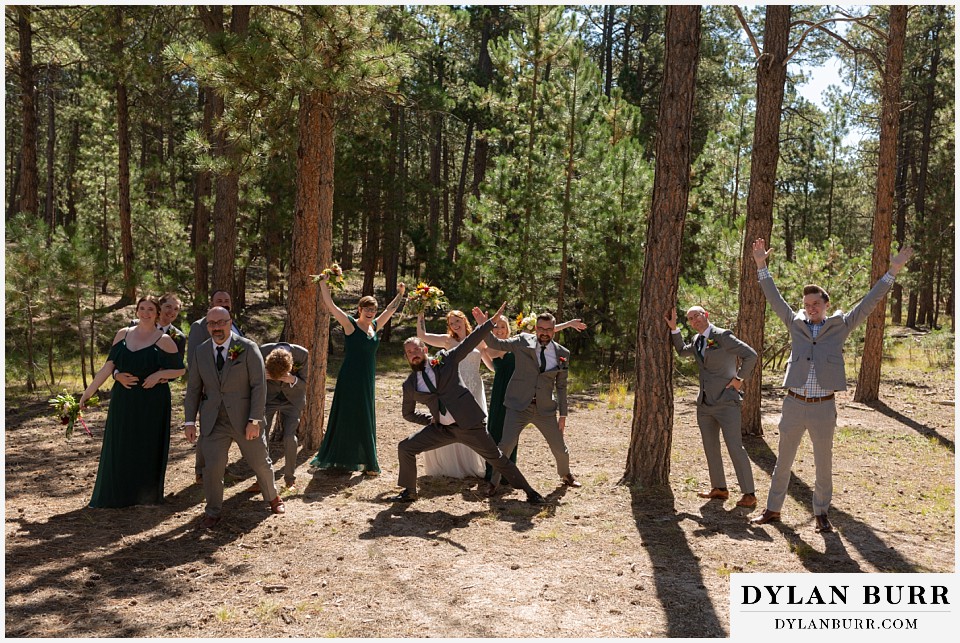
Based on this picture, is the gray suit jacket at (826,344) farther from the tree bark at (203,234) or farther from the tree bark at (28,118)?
the tree bark at (28,118)

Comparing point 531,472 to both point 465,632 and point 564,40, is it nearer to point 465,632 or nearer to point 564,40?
point 465,632

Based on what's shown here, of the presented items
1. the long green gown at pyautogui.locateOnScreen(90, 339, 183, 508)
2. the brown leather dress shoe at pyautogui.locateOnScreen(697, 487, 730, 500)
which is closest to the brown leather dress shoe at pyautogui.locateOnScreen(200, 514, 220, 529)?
the long green gown at pyautogui.locateOnScreen(90, 339, 183, 508)

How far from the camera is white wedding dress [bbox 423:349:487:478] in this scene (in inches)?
352

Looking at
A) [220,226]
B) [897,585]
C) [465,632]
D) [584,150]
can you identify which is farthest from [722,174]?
[465,632]

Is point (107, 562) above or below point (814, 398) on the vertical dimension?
below

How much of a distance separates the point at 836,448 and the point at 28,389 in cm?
1388

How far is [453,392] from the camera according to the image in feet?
24.9

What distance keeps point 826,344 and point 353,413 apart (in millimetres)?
5011

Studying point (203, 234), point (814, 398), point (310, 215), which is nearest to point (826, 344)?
point (814, 398)

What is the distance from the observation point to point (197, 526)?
695 centimetres

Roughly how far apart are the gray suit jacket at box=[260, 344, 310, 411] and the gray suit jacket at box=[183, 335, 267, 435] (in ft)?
4.44

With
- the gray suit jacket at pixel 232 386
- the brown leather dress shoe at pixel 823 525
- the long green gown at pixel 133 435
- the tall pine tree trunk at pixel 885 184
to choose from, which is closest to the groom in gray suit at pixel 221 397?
the gray suit jacket at pixel 232 386

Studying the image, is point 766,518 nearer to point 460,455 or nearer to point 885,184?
point 460,455

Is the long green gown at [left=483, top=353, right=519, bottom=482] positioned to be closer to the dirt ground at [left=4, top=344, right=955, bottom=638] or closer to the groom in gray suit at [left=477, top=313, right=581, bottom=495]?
the groom in gray suit at [left=477, top=313, right=581, bottom=495]
